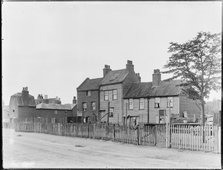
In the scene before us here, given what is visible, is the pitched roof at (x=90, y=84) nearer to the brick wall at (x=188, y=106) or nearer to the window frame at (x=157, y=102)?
the window frame at (x=157, y=102)

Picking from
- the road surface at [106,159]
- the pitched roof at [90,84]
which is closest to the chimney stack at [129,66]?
the pitched roof at [90,84]

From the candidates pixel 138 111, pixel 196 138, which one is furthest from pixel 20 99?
pixel 138 111

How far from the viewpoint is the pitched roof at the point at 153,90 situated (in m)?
36.8

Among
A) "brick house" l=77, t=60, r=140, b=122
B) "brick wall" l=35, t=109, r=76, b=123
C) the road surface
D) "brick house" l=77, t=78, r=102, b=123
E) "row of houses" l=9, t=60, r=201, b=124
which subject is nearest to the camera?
the road surface

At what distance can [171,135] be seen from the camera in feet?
52.2

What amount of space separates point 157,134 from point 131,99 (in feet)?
78.5

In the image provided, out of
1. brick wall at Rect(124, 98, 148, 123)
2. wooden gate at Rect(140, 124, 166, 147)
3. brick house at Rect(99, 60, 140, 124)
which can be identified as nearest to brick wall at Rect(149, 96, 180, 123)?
brick wall at Rect(124, 98, 148, 123)

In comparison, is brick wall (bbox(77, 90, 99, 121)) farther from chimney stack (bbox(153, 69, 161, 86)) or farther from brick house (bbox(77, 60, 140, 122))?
chimney stack (bbox(153, 69, 161, 86))

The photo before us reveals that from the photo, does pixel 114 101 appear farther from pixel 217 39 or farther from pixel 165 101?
pixel 217 39

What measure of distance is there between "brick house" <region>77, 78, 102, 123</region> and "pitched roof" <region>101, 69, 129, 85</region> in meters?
1.50

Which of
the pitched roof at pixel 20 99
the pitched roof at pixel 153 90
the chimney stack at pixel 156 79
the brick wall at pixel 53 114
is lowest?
the brick wall at pixel 53 114

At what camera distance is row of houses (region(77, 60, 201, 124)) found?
36.3 m

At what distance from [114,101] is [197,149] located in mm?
28371

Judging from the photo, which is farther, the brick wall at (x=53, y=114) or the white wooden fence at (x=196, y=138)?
the brick wall at (x=53, y=114)
